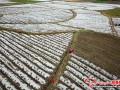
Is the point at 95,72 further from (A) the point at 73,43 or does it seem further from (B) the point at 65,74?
(A) the point at 73,43

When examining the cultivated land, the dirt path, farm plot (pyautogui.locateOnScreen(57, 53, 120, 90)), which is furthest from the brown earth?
the dirt path

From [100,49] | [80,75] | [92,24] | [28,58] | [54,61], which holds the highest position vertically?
[92,24]

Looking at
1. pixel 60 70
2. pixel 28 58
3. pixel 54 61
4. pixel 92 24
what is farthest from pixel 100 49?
pixel 92 24

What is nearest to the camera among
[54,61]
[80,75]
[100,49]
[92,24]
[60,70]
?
[80,75]

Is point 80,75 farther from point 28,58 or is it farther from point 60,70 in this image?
point 28,58

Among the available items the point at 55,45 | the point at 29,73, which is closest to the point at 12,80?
the point at 29,73

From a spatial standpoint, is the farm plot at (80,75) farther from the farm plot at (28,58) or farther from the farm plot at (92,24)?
the farm plot at (92,24)

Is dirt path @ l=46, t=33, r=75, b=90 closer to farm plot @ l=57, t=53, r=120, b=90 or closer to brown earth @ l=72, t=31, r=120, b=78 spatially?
farm plot @ l=57, t=53, r=120, b=90
